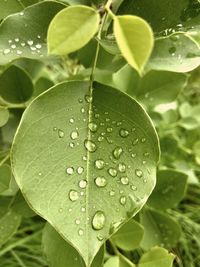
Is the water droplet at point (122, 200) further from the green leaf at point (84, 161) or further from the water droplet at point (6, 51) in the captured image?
the water droplet at point (6, 51)

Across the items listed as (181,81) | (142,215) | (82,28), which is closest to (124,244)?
(142,215)

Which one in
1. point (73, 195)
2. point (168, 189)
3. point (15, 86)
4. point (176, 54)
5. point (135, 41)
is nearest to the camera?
point (135, 41)

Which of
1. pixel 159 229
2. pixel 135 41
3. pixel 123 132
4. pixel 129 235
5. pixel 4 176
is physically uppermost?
pixel 135 41

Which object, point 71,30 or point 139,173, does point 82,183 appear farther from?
point 71,30

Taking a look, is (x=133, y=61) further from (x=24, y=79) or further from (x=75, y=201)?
(x=24, y=79)

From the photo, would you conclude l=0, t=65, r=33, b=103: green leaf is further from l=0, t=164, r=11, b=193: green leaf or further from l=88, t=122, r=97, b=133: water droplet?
l=88, t=122, r=97, b=133: water droplet

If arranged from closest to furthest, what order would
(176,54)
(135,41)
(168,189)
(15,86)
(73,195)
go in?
(135,41) < (73,195) < (176,54) < (15,86) < (168,189)

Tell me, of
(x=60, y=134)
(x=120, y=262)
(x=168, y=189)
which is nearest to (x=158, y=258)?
(x=120, y=262)
